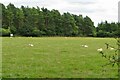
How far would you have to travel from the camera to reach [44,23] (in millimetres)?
126875

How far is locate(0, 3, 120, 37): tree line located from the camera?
116 m

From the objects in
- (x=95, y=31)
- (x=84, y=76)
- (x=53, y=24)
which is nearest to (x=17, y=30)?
(x=53, y=24)

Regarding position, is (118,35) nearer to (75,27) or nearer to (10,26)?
(10,26)

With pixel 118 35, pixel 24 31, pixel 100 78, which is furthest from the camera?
pixel 24 31

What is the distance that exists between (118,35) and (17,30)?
110m

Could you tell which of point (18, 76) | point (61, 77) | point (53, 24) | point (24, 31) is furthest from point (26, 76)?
point (53, 24)

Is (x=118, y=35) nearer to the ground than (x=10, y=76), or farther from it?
farther from it

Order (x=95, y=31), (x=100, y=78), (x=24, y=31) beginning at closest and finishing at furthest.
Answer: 1. (x=100, y=78)
2. (x=24, y=31)
3. (x=95, y=31)

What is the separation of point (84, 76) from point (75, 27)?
119885 mm

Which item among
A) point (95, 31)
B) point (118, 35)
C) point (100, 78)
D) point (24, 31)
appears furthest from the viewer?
point (95, 31)

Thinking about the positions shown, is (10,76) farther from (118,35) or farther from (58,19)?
(58,19)

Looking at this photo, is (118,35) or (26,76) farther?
(26,76)

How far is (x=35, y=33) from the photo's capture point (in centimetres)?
11412

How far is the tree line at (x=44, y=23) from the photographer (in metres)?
116
